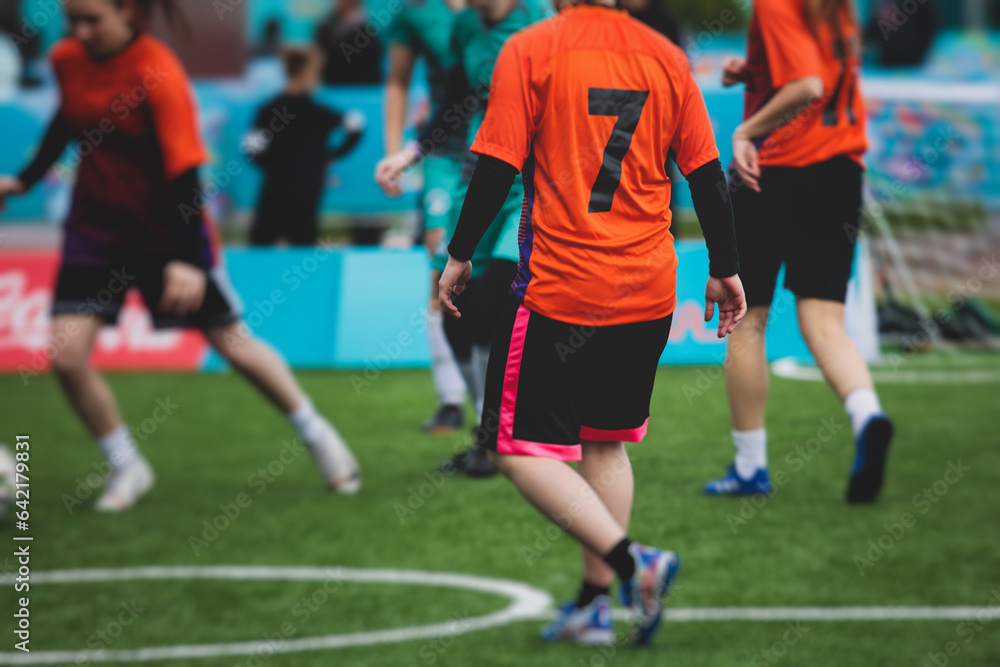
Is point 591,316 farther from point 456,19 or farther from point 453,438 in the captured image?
point 453,438

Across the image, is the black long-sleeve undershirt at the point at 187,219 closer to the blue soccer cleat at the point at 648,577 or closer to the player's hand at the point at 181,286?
the player's hand at the point at 181,286

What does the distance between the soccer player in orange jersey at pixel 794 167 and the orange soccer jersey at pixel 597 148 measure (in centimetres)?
21

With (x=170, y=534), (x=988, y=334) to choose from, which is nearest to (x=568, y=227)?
(x=170, y=534)

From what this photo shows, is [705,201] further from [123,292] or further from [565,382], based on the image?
[123,292]

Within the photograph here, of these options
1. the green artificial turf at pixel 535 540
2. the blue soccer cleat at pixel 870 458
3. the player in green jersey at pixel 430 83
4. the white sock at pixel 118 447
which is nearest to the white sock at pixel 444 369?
the green artificial turf at pixel 535 540

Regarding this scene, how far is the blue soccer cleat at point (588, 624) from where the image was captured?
337cm

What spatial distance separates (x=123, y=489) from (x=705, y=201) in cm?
443

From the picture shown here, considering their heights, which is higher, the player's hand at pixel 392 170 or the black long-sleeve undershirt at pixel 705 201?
the black long-sleeve undershirt at pixel 705 201

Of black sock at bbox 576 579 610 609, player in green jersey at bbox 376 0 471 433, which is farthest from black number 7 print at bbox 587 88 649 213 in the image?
player in green jersey at bbox 376 0 471 433

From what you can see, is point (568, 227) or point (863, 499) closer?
point (568, 227)

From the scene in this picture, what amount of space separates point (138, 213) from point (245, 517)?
138 cm

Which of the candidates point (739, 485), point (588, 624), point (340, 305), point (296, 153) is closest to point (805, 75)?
point (739, 485)

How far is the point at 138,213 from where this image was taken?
4.91 metres

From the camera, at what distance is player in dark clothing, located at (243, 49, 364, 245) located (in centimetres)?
764
